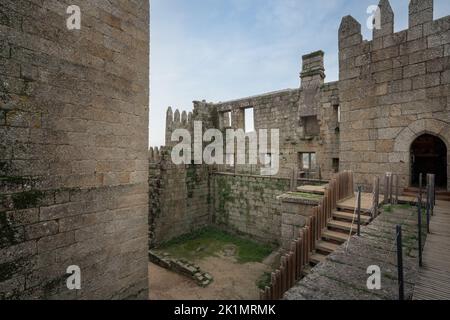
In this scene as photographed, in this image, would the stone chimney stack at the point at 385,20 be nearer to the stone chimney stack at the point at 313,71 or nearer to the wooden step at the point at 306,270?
the stone chimney stack at the point at 313,71

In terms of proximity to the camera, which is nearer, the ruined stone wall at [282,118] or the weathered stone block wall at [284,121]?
the weathered stone block wall at [284,121]

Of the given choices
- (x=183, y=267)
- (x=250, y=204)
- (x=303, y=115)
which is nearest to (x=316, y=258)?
(x=183, y=267)

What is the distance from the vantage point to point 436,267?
2.69m

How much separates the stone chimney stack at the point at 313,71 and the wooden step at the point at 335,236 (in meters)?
8.77

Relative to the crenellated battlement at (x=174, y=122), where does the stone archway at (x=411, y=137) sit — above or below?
below

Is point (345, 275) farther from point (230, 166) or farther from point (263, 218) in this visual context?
point (230, 166)

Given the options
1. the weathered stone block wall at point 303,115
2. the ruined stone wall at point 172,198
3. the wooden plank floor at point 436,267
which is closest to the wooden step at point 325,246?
the wooden plank floor at point 436,267

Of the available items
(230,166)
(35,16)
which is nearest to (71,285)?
(35,16)

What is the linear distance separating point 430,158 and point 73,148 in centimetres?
1122

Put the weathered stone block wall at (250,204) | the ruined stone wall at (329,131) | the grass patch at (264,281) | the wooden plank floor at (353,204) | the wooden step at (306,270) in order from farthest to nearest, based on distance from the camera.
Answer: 1. the weathered stone block wall at (250,204)
2. the ruined stone wall at (329,131)
3. the grass patch at (264,281)
4. the wooden plank floor at (353,204)
5. the wooden step at (306,270)

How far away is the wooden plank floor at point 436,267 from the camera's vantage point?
7.16 ft

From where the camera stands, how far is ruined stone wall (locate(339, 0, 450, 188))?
5773 millimetres

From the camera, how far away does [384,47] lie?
6.54m

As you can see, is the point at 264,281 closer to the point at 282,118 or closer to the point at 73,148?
the point at 73,148
